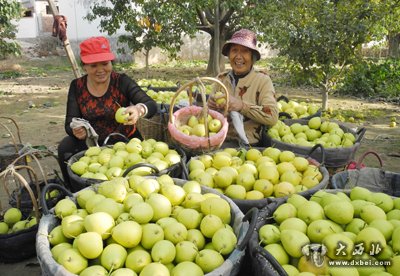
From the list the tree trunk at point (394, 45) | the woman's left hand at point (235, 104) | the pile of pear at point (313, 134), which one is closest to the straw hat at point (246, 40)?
the woman's left hand at point (235, 104)

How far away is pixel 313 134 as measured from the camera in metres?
4.02

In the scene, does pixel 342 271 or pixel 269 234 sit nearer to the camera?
pixel 342 271

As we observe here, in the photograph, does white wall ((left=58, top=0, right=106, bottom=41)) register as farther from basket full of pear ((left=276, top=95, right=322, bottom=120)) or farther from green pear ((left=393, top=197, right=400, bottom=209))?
green pear ((left=393, top=197, right=400, bottom=209))

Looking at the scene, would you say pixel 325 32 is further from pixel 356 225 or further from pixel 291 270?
pixel 291 270

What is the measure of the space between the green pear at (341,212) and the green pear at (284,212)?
0.65ft

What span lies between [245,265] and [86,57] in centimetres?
238

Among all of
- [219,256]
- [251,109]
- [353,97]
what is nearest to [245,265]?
[219,256]

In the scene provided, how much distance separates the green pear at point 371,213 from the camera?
198 centimetres

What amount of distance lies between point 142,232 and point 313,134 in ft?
8.99

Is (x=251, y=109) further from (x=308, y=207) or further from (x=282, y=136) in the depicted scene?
(x=308, y=207)

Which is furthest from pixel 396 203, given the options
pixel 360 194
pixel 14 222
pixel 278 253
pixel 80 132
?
pixel 14 222

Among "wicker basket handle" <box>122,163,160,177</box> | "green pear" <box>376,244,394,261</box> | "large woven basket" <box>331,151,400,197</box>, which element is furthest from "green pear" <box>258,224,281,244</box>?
"large woven basket" <box>331,151,400,197</box>

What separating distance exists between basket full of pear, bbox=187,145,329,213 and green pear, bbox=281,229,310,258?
0.43 metres

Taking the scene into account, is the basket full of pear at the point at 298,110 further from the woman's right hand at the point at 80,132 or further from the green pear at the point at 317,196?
the woman's right hand at the point at 80,132
